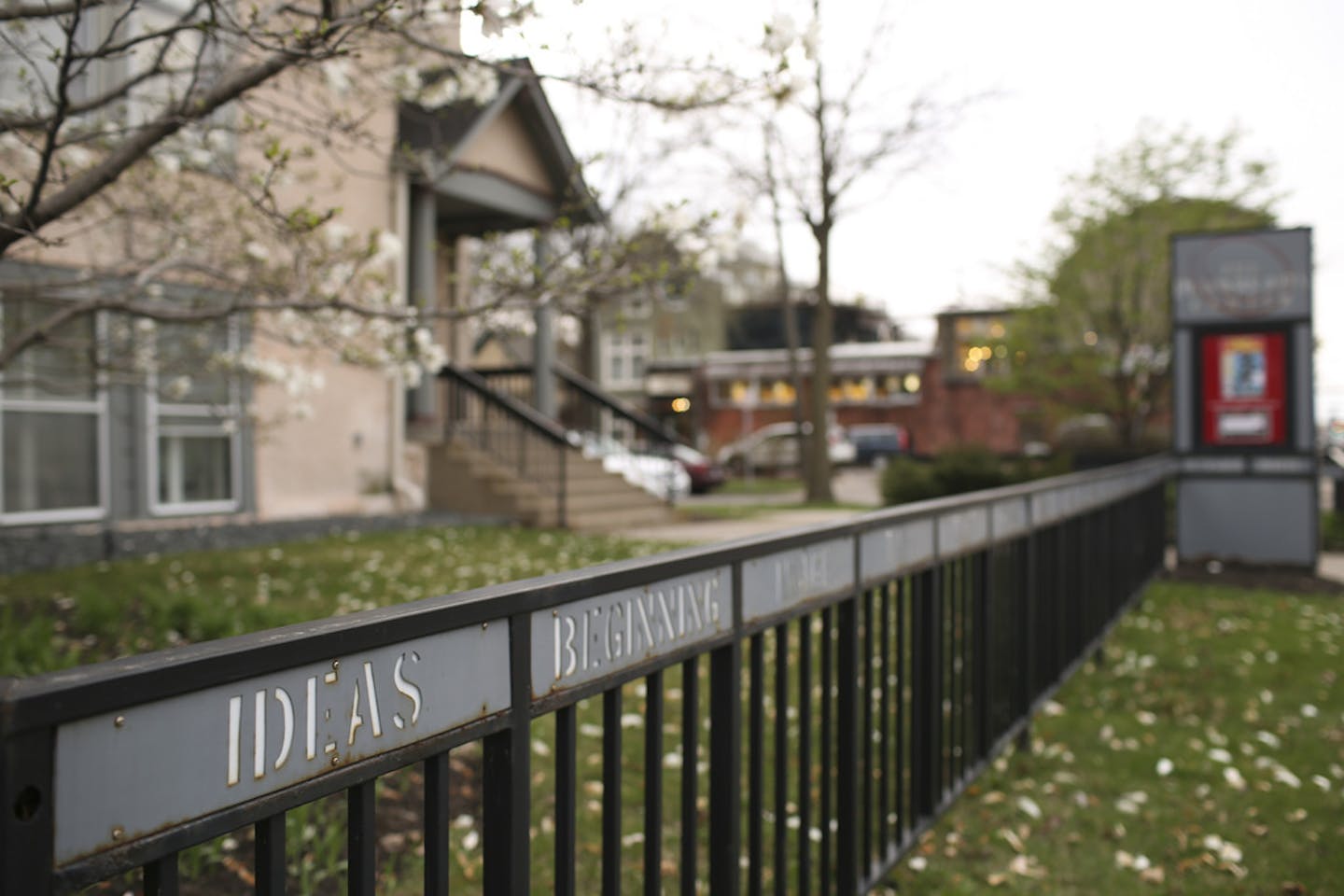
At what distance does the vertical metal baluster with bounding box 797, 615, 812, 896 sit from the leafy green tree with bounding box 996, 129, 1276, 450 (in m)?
16.8

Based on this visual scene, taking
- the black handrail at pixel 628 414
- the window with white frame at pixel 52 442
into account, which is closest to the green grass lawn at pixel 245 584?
the window with white frame at pixel 52 442

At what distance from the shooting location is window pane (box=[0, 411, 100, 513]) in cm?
923

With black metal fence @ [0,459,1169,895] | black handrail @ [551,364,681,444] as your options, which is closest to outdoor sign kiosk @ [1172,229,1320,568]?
black metal fence @ [0,459,1169,895]

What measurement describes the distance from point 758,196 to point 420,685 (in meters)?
17.8

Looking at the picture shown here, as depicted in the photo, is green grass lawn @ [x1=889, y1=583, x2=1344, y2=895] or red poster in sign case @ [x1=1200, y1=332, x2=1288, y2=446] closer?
green grass lawn @ [x1=889, y1=583, x2=1344, y2=895]

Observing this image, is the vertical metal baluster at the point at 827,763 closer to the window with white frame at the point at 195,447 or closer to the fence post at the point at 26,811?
the fence post at the point at 26,811

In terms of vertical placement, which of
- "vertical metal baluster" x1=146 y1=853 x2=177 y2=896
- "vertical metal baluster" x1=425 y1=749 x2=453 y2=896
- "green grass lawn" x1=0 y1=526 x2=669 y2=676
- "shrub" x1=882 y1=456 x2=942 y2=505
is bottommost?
"green grass lawn" x1=0 y1=526 x2=669 y2=676

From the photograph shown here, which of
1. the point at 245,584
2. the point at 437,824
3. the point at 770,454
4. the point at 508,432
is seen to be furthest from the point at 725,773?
the point at 770,454

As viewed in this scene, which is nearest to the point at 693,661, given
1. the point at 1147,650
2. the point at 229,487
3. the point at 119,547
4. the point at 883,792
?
the point at 883,792

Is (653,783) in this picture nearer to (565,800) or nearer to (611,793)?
(611,793)

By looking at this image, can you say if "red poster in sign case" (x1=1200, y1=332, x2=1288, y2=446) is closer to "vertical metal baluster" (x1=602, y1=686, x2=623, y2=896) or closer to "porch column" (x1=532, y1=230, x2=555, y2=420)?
"porch column" (x1=532, y1=230, x2=555, y2=420)

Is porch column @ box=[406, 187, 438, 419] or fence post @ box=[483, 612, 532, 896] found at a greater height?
porch column @ box=[406, 187, 438, 419]

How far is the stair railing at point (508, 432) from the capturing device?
550 inches

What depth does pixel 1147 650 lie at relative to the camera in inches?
265
